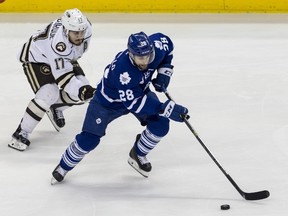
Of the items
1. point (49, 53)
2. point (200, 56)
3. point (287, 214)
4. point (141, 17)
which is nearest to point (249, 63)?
point (200, 56)

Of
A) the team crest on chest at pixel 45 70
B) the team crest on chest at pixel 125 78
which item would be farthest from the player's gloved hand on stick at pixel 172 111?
the team crest on chest at pixel 45 70

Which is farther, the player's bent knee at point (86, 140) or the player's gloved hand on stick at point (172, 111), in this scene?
the player's bent knee at point (86, 140)

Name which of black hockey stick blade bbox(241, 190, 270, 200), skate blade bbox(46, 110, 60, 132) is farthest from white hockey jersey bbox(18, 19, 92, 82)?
black hockey stick blade bbox(241, 190, 270, 200)

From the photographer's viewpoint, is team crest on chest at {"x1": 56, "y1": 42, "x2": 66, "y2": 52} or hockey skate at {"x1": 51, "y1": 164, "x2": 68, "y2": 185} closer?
hockey skate at {"x1": 51, "y1": 164, "x2": 68, "y2": 185}

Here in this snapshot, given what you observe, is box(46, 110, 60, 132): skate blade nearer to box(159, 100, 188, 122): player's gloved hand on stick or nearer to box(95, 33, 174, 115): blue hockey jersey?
box(95, 33, 174, 115): blue hockey jersey

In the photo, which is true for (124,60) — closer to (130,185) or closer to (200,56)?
(130,185)

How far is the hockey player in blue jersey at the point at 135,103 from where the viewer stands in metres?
3.71

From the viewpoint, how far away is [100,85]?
3996 millimetres

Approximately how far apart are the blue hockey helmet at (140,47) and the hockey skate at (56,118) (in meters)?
1.23

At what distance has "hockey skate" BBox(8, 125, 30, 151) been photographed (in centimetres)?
455

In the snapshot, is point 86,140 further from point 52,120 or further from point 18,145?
point 52,120

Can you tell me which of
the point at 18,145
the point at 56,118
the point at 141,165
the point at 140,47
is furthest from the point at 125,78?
the point at 56,118

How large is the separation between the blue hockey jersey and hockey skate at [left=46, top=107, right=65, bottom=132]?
33.6 inches

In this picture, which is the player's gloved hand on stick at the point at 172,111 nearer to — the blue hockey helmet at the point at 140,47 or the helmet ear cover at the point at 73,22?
the blue hockey helmet at the point at 140,47
